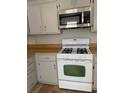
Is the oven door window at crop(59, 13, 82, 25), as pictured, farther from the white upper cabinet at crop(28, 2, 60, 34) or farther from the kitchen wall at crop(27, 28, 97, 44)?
the kitchen wall at crop(27, 28, 97, 44)

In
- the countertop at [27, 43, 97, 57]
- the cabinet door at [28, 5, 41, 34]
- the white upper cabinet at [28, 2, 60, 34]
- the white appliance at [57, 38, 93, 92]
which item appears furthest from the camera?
the countertop at [27, 43, 97, 57]

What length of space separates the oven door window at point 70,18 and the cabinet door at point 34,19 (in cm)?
59

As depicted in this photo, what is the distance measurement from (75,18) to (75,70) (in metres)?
1.09

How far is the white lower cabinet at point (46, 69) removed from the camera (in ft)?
8.21

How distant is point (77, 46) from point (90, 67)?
0.74 meters

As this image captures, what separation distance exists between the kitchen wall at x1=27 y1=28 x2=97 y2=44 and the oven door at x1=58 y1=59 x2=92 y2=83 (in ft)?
2.52

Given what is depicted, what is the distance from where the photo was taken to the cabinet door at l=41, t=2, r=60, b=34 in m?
2.42

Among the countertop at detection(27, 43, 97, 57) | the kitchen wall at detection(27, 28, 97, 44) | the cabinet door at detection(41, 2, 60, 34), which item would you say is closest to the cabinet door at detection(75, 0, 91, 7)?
the cabinet door at detection(41, 2, 60, 34)

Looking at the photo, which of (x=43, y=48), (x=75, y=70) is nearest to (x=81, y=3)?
(x=75, y=70)

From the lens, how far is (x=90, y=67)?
2066mm

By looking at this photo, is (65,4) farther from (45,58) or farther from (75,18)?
(45,58)

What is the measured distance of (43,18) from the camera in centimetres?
253
